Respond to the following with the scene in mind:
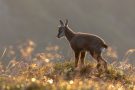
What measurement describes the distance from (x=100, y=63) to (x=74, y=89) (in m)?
7.57

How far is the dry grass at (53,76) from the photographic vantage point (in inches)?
311

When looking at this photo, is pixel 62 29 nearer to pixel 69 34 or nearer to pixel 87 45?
pixel 69 34

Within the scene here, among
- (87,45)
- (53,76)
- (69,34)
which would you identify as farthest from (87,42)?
(53,76)

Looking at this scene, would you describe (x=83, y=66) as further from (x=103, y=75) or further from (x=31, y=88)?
(x=31, y=88)

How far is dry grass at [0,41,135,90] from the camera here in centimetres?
789

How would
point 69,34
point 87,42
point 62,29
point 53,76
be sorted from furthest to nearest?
point 62,29, point 69,34, point 87,42, point 53,76

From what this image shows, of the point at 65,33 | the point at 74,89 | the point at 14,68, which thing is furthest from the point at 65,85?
the point at 65,33

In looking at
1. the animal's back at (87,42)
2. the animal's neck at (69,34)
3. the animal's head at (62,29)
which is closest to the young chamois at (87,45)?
the animal's back at (87,42)

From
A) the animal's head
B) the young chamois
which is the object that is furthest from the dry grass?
the animal's head

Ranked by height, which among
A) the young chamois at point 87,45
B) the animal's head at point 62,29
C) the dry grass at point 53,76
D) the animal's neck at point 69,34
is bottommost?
the dry grass at point 53,76

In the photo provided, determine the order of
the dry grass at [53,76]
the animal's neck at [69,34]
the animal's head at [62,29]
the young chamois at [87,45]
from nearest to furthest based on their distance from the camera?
the dry grass at [53,76], the young chamois at [87,45], the animal's neck at [69,34], the animal's head at [62,29]

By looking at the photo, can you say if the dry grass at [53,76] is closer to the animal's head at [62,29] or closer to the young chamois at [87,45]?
the young chamois at [87,45]

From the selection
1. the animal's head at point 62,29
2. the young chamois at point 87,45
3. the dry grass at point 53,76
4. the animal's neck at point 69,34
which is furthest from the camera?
the animal's head at point 62,29

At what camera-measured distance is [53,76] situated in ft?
40.1
